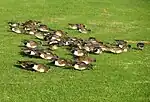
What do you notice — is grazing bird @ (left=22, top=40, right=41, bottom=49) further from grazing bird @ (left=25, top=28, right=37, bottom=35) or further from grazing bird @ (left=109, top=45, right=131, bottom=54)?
grazing bird @ (left=109, top=45, right=131, bottom=54)

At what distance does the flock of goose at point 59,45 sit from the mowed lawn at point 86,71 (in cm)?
19

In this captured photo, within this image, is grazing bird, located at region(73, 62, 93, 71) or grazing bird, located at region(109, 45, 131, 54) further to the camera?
grazing bird, located at region(109, 45, 131, 54)

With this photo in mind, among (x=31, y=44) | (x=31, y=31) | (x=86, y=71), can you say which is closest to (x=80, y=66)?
(x=86, y=71)

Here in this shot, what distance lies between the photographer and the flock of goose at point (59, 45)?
42.7 ft

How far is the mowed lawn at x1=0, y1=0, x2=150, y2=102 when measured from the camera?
11391 mm

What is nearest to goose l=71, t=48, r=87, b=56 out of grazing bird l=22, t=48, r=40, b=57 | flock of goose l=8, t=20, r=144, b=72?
flock of goose l=8, t=20, r=144, b=72

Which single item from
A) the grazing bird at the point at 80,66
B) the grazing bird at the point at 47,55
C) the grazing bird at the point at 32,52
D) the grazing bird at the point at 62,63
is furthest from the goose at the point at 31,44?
the grazing bird at the point at 80,66

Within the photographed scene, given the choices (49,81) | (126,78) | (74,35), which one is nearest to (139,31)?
(74,35)

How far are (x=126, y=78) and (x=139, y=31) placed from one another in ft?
19.3

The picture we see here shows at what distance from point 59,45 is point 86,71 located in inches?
97.9

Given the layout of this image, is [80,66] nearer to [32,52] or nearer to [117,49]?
[32,52]

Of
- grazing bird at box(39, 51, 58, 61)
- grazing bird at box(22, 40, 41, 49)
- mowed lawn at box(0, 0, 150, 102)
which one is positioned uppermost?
grazing bird at box(39, 51, 58, 61)

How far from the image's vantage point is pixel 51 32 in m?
16.5

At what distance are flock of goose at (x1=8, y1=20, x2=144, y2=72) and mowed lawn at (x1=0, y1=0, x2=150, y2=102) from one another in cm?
19
